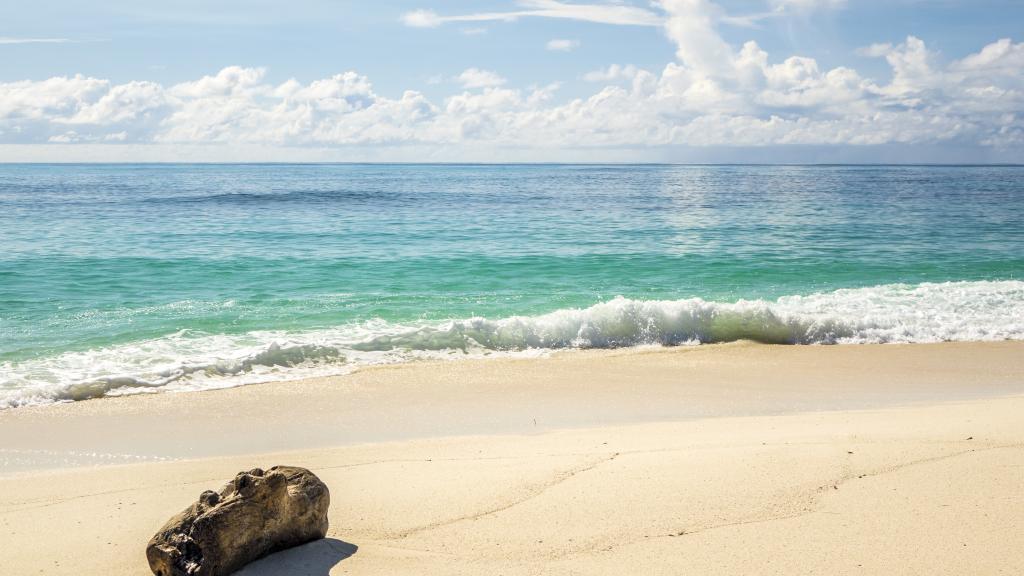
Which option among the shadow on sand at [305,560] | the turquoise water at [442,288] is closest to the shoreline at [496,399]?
the turquoise water at [442,288]

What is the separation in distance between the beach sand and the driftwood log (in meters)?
0.13

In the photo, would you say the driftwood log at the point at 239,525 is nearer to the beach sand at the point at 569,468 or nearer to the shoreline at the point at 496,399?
the beach sand at the point at 569,468

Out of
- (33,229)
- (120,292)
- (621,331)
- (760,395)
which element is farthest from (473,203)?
(760,395)

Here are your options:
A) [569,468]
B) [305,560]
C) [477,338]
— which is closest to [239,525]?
[305,560]

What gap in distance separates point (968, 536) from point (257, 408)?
7.07m

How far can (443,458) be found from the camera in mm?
6441

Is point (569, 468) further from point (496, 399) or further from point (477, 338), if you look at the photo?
point (477, 338)

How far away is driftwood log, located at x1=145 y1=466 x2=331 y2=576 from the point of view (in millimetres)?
3873

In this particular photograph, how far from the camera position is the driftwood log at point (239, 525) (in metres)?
3.87

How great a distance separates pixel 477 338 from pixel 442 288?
5050mm

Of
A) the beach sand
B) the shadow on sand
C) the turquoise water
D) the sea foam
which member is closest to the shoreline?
the beach sand

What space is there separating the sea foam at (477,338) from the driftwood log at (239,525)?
5.78m

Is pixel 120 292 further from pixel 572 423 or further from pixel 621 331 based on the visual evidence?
pixel 572 423

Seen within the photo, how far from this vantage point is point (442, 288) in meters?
16.9
